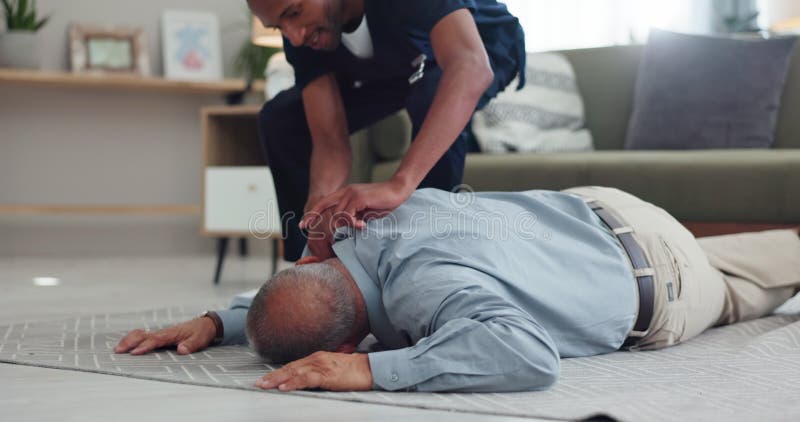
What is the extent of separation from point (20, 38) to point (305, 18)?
289 cm

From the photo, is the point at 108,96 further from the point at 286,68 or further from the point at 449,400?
the point at 449,400

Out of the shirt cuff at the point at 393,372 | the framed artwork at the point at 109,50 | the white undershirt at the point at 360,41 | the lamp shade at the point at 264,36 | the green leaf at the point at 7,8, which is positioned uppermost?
the white undershirt at the point at 360,41

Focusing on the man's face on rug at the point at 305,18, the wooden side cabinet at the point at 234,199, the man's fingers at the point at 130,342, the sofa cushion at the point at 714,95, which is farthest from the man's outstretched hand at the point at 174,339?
the sofa cushion at the point at 714,95

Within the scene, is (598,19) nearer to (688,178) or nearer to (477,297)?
(688,178)

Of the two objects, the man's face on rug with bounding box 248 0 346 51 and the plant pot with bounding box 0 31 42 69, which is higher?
the man's face on rug with bounding box 248 0 346 51

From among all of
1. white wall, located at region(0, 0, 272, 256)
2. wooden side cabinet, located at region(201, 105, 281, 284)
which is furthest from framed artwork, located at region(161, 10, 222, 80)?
wooden side cabinet, located at region(201, 105, 281, 284)

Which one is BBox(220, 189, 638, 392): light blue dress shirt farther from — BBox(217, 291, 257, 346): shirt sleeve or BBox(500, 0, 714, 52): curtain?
BBox(500, 0, 714, 52): curtain

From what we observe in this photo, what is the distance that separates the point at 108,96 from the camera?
177 inches

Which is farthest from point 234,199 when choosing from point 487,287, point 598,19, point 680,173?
point 598,19

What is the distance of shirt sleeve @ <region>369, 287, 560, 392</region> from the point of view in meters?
1.16

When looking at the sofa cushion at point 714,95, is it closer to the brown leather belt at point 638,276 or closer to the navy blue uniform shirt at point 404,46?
the navy blue uniform shirt at point 404,46

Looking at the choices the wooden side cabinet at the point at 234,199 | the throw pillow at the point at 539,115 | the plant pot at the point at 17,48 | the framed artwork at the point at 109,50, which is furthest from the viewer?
the framed artwork at the point at 109,50

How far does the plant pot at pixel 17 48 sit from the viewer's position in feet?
13.2

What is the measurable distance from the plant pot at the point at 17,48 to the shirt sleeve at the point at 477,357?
3.37 metres
